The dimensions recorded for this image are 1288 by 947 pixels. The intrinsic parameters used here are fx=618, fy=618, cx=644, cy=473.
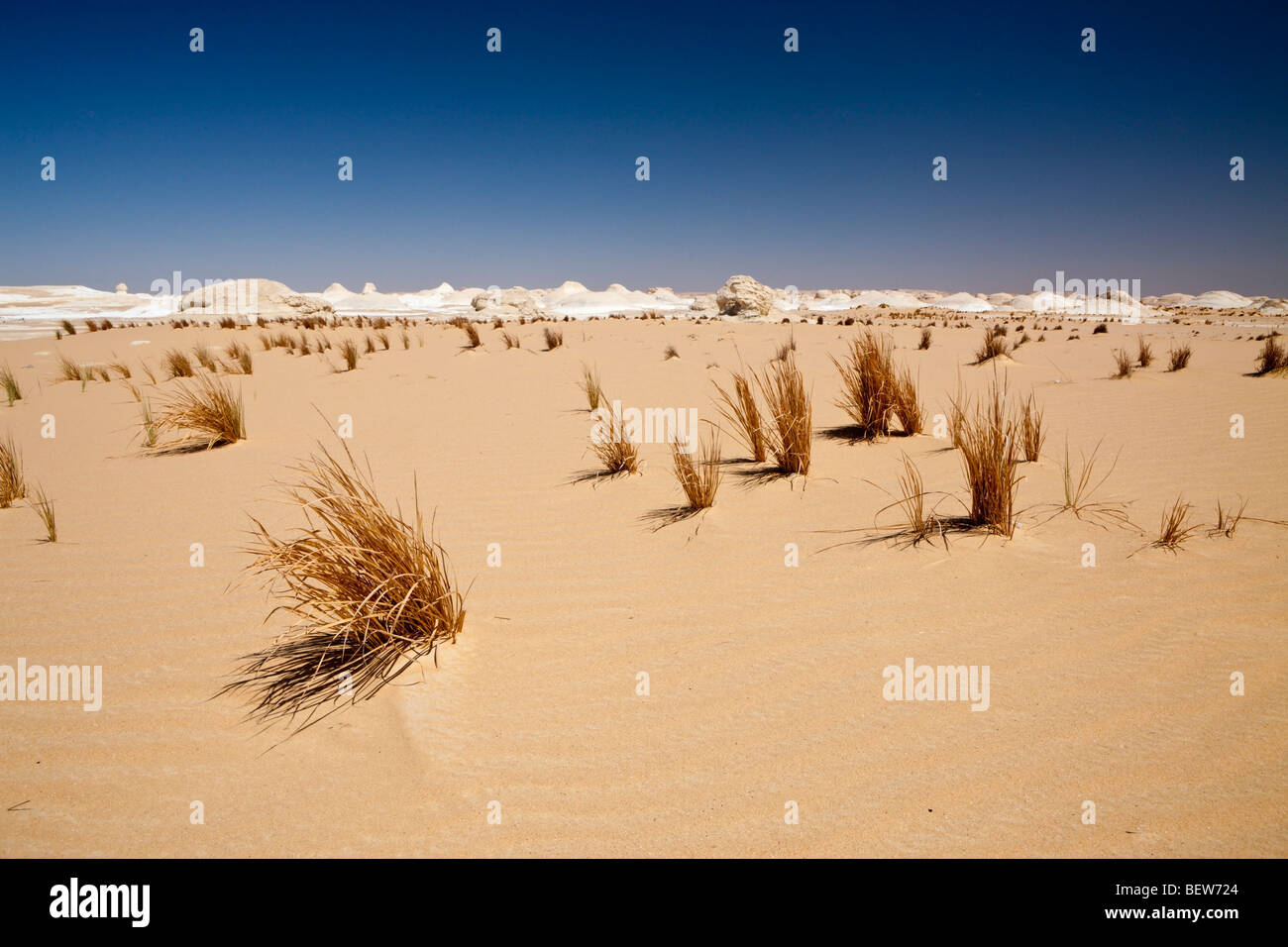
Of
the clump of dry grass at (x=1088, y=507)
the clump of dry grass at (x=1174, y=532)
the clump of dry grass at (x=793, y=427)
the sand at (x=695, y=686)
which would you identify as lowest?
the sand at (x=695, y=686)

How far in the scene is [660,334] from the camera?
49.6 feet

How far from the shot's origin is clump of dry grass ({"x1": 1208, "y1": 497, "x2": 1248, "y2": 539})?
9.05 feet

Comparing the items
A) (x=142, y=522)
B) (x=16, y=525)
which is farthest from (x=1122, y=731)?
(x=16, y=525)

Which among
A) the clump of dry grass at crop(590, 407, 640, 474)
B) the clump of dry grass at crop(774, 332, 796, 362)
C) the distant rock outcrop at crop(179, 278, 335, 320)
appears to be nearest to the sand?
the clump of dry grass at crop(590, 407, 640, 474)

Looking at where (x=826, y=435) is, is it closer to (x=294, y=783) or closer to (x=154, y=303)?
(x=294, y=783)

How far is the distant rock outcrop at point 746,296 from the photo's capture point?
891 inches

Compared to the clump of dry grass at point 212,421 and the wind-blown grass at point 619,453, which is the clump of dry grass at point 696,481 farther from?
the clump of dry grass at point 212,421

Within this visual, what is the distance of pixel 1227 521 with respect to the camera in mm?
2871

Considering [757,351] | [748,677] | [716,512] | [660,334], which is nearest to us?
[748,677]

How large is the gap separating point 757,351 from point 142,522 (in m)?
9.44

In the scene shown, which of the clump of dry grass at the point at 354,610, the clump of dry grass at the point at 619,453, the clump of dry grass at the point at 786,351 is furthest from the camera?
the clump of dry grass at the point at 786,351

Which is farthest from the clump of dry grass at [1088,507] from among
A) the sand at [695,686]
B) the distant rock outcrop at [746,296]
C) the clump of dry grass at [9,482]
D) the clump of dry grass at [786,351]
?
the distant rock outcrop at [746,296]

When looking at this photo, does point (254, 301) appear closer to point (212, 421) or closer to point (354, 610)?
point (212, 421)

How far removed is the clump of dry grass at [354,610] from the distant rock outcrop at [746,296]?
71.6 ft
